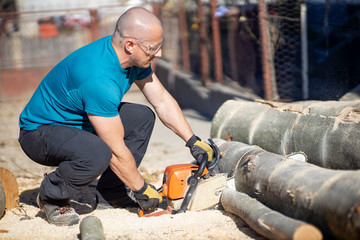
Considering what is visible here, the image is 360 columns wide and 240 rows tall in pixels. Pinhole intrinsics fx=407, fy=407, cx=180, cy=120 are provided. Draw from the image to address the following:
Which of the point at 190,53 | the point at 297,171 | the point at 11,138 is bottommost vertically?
the point at 11,138

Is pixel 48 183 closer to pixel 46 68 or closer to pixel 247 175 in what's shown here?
pixel 247 175

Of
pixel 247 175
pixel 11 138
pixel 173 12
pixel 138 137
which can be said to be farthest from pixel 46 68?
pixel 247 175

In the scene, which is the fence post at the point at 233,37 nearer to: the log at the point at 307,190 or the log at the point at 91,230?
the log at the point at 307,190

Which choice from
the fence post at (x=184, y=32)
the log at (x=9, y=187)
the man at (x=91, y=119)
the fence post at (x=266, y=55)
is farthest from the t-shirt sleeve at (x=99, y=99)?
the fence post at (x=184, y=32)

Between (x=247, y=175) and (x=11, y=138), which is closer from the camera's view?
(x=247, y=175)

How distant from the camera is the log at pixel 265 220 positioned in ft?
6.98

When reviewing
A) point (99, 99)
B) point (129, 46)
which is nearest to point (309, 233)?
point (99, 99)

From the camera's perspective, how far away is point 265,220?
7.80 ft

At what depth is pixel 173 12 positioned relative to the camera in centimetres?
1073

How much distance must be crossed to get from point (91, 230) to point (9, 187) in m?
1.37

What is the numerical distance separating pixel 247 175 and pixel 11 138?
5.56 metres

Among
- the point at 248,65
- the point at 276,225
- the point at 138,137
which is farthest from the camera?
the point at 248,65

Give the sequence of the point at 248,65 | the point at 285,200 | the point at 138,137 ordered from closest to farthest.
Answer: the point at 285,200 < the point at 138,137 < the point at 248,65

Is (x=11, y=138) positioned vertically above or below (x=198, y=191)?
below
